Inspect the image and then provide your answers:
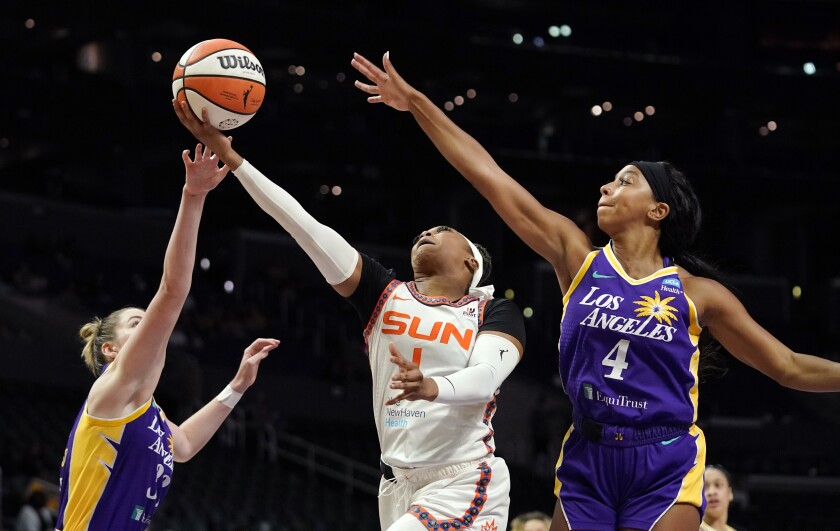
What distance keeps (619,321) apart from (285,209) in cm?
146

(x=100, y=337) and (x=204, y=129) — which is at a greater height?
(x=204, y=129)

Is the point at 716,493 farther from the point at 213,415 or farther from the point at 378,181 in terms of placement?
the point at 378,181

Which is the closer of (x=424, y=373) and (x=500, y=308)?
(x=424, y=373)

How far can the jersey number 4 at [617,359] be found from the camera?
4395 millimetres

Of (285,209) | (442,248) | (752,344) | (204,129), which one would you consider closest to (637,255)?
(752,344)

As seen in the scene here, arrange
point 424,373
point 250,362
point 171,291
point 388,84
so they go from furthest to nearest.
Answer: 1. point 250,362
2. point 424,373
3. point 388,84
4. point 171,291

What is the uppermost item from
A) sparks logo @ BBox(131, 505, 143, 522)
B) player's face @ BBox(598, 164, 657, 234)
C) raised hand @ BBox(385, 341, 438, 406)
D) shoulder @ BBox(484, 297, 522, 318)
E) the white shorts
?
player's face @ BBox(598, 164, 657, 234)

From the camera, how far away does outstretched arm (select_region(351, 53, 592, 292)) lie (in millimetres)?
4621

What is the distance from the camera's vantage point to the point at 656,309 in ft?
14.5

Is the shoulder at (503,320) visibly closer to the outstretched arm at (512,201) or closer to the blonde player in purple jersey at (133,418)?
the outstretched arm at (512,201)

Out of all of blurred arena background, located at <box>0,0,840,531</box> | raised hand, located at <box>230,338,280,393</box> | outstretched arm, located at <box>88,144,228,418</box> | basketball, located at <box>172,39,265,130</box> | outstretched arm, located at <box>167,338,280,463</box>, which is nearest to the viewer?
outstretched arm, located at <box>88,144,228,418</box>

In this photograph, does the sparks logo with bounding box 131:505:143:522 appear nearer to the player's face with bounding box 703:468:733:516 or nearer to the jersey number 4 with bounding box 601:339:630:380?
the jersey number 4 with bounding box 601:339:630:380

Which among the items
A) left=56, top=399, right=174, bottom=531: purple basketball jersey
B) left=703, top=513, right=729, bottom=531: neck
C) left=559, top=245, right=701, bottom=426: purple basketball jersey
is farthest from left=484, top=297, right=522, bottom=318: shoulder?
left=703, top=513, right=729, bottom=531: neck

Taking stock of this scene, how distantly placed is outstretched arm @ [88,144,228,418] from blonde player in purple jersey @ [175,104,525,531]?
36 cm
